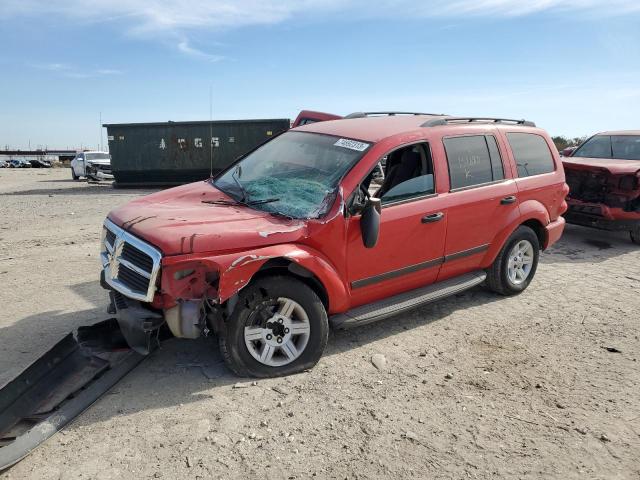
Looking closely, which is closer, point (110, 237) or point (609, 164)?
point (110, 237)

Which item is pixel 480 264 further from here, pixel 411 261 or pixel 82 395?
pixel 82 395

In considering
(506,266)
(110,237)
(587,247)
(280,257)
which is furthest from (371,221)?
(587,247)

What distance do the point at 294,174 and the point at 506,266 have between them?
2575mm

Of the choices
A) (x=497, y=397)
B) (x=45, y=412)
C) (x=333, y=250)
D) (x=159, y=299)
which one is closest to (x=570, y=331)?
(x=497, y=397)

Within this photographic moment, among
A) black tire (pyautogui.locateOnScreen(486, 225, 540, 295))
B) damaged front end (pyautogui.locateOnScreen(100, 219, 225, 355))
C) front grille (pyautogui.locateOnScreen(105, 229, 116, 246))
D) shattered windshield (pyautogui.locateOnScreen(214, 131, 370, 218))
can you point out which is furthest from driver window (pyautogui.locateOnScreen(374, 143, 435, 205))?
front grille (pyautogui.locateOnScreen(105, 229, 116, 246))

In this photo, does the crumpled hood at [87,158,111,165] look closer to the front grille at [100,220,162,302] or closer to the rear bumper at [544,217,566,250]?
the front grille at [100,220,162,302]

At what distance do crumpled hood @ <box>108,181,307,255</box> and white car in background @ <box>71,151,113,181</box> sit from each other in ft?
57.3

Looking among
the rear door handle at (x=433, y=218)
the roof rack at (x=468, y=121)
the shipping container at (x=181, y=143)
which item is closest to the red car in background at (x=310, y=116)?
the shipping container at (x=181, y=143)

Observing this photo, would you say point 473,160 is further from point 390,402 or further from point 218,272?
point 218,272

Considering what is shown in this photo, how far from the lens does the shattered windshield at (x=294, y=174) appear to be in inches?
153

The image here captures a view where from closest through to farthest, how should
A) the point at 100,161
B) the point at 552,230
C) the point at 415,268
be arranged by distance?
the point at 415,268 < the point at 552,230 < the point at 100,161

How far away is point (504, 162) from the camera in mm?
5133

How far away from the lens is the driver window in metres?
4.35

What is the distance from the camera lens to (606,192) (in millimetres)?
7984
